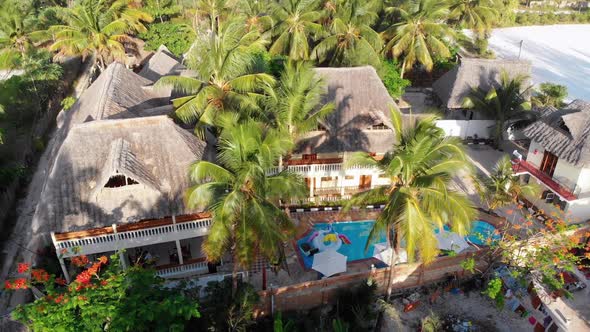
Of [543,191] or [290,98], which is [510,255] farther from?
[290,98]

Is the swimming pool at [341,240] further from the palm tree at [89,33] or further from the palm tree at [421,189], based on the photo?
the palm tree at [89,33]

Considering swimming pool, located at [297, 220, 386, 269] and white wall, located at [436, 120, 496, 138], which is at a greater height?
white wall, located at [436, 120, 496, 138]

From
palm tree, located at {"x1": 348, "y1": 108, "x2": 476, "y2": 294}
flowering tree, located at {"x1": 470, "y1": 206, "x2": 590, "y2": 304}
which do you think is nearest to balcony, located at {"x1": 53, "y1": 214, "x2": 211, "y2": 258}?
palm tree, located at {"x1": 348, "y1": 108, "x2": 476, "y2": 294}

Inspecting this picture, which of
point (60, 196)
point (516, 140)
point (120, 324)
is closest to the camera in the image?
point (120, 324)

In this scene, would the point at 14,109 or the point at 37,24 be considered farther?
the point at 37,24

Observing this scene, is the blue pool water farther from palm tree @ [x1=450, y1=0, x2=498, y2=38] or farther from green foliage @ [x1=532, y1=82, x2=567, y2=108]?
palm tree @ [x1=450, y1=0, x2=498, y2=38]

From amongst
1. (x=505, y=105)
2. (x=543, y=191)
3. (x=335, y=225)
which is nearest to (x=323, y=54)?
(x=505, y=105)
